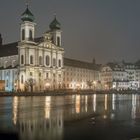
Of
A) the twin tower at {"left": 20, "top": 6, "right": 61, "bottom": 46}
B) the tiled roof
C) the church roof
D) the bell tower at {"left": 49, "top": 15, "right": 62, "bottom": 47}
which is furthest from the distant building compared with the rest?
the twin tower at {"left": 20, "top": 6, "right": 61, "bottom": 46}

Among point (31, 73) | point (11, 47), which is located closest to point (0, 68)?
point (11, 47)

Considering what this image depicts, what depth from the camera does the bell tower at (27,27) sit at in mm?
96188

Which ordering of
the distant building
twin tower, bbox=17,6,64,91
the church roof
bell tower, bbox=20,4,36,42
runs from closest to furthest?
twin tower, bbox=17,6,64,91
bell tower, bbox=20,4,36,42
the church roof
the distant building

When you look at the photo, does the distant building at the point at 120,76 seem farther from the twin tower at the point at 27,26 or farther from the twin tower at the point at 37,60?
the twin tower at the point at 27,26

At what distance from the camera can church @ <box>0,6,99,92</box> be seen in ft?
306

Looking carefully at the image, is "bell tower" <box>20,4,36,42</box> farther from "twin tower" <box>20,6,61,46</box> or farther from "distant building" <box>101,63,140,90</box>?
"distant building" <box>101,63,140,90</box>

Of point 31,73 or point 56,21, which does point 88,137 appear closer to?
point 31,73

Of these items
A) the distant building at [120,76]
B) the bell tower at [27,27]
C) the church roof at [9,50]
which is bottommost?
the distant building at [120,76]

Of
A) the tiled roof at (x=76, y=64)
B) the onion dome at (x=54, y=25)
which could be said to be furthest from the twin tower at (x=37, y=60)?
the tiled roof at (x=76, y=64)

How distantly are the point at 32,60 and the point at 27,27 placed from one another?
11.2 metres

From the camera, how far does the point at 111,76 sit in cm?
15088

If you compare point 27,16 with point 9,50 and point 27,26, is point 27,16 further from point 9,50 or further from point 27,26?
point 9,50

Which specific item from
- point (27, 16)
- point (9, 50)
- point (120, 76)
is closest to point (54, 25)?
point (27, 16)

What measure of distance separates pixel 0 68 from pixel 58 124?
91.8m
